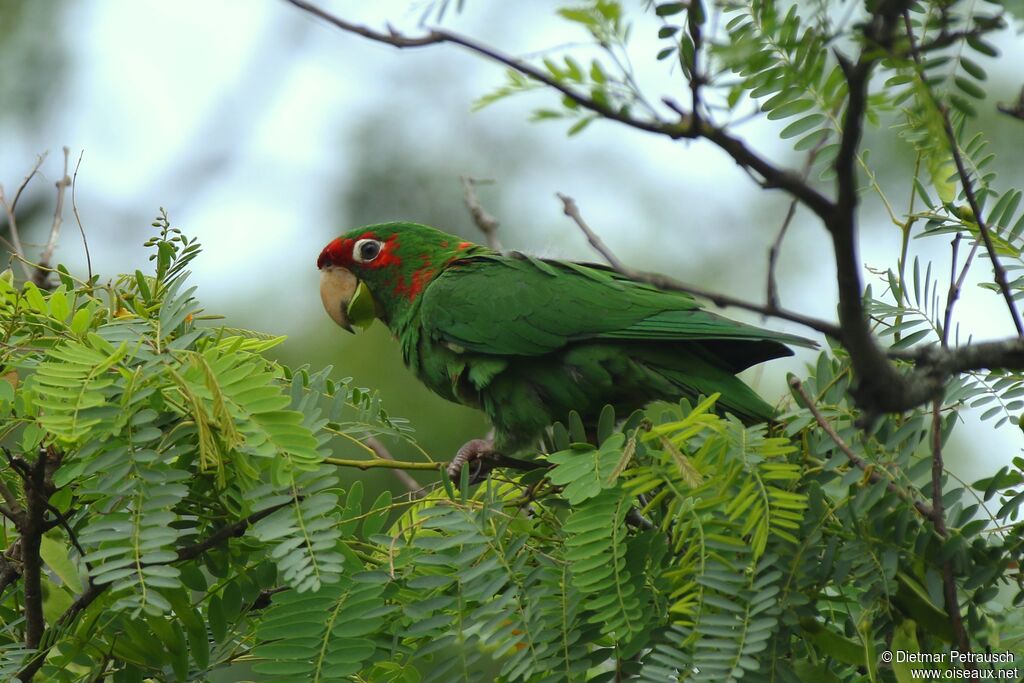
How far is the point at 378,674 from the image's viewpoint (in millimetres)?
1944

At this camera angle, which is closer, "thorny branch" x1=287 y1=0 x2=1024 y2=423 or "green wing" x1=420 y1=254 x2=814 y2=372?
"thorny branch" x1=287 y1=0 x2=1024 y2=423

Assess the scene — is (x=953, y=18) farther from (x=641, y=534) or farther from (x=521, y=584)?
(x=521, y=584)

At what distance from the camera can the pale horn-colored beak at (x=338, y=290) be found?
396 centimetres

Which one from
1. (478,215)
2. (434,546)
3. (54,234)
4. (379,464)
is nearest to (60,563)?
(379,464)

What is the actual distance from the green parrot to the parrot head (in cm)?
13

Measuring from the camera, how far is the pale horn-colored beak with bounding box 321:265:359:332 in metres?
3.96

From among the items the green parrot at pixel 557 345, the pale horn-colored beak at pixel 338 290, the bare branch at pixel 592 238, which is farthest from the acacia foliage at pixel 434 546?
the pale horn-colored beak at pixel 338 290

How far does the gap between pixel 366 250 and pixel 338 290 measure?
0.22m

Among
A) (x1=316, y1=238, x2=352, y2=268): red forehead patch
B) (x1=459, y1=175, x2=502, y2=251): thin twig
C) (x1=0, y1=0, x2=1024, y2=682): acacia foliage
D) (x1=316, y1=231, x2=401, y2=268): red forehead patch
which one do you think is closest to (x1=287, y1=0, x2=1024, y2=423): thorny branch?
(x1=0, y1=0, x2=1024, y2=682): acacia foliage

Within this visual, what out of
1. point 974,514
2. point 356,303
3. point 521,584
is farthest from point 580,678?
point 356,303

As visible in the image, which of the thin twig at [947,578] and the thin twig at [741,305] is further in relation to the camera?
the thin twig at [947,578]

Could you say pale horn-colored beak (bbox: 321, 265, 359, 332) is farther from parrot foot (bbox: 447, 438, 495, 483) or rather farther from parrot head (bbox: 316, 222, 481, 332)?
parrot foot (bbox: 447, 438, 495, 483)

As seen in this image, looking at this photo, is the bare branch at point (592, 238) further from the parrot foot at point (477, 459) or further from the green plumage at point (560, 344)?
the parrot foot at point (477, 459)

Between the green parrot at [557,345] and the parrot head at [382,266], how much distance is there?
13 centimetres
